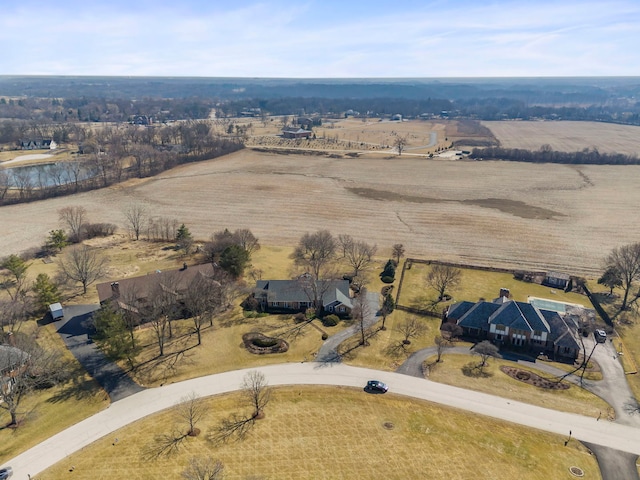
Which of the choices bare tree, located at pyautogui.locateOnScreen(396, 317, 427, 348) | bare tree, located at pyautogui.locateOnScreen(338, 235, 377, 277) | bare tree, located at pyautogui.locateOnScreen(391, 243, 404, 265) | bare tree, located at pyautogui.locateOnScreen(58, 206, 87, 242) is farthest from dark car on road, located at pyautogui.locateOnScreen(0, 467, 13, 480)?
bare tree, located at pyautogui.locateOnScreen(391, 243, 404, 265)

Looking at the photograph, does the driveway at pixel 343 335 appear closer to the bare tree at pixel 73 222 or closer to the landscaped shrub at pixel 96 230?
the landscaped shrub at pixel 96 230

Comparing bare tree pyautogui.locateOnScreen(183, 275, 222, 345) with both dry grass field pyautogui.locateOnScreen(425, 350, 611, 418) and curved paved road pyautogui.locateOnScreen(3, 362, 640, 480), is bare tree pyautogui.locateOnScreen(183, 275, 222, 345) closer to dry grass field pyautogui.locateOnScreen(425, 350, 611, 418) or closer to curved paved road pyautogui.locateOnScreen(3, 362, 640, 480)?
curved paved road pyautogui.locateOnScreen(3, 362, 640, 480)

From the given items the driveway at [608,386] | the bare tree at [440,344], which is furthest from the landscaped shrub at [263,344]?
the bare tree at [440,344]

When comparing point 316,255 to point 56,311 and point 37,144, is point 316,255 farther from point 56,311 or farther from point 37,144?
point 37,144

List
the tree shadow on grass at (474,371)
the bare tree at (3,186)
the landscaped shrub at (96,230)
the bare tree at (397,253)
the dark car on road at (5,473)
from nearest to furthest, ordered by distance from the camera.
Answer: the dark car on road at (5,473), the tree shadow on grass at (474,371), the bare tree at (397,253), the landscaped shrub at (96,230), the bare tree at (3,186)

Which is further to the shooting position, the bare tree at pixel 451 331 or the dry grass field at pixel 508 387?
the bare tree at pixel 451 331

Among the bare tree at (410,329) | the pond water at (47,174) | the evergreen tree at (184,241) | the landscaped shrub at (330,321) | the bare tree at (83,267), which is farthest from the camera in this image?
the pond water at (47,174)

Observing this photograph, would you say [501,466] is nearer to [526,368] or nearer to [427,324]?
[526,368]
